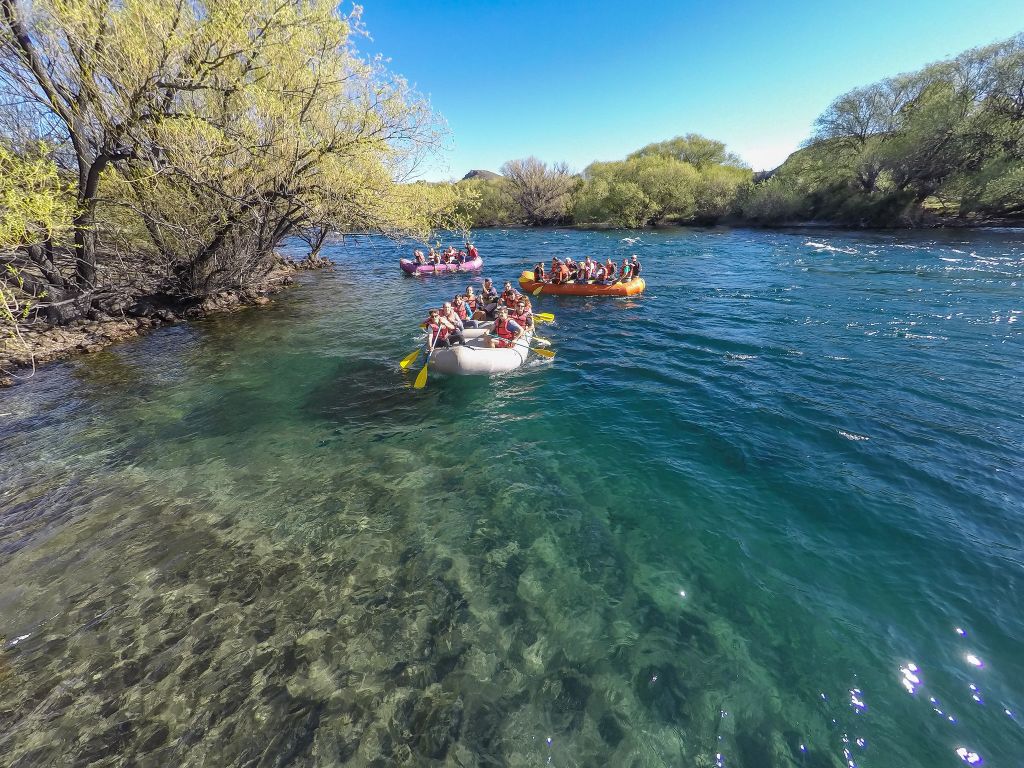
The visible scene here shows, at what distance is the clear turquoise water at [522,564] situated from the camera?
11.7 ft

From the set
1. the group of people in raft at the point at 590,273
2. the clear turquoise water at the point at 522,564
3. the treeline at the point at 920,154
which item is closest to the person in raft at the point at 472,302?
the clear turquoise water at the point at 522,564

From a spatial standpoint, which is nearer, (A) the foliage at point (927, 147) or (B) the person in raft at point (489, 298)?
(B) the person in raft at point (489, 298)

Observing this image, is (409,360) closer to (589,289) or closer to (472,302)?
(472,302)

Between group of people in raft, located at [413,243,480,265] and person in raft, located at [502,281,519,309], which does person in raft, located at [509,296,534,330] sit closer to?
person in raft, located at [502,281,519,309]

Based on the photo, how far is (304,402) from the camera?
9.30 meters

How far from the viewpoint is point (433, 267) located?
2488 cm

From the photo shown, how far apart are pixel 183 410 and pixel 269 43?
8.88m

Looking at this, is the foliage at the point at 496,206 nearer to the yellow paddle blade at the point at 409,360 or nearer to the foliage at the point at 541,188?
the foliage at the point at 541,188

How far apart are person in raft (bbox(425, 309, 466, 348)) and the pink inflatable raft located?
1471 centimetres

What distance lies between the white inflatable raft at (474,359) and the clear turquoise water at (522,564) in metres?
0.39

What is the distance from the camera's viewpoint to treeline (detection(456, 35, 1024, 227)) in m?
29.0

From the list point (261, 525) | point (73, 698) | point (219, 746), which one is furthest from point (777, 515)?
point (73, 698)

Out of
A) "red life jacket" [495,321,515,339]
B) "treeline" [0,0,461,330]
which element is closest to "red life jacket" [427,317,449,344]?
"red life jacket" [495,321,515,339]

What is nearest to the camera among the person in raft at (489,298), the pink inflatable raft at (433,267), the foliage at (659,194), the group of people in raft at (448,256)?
the person in raft at (489,298)
